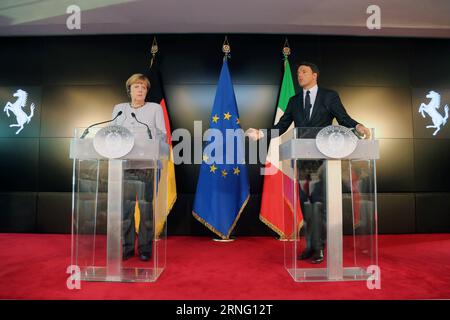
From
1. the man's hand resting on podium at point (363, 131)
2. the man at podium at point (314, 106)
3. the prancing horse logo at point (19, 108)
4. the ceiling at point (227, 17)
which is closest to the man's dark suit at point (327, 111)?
the man at podium at point (314, 106)

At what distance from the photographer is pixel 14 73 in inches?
172

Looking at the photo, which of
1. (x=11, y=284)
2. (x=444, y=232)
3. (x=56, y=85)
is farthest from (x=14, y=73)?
(x=444, y=232)

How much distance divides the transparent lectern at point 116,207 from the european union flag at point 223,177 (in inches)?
57.9

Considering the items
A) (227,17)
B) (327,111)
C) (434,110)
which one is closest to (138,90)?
(327,111)

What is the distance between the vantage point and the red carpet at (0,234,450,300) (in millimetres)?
1848

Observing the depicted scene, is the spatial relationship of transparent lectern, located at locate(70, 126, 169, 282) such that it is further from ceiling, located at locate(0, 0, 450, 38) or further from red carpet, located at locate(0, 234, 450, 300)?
ceiling, located at locate(0, 0, 450, 38)

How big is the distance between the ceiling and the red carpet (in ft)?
8.45

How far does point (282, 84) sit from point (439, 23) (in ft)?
6.63

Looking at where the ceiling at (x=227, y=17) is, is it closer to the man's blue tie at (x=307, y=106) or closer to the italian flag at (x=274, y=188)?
the italian flag at (x=274, y=188)

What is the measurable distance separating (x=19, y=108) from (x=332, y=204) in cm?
405

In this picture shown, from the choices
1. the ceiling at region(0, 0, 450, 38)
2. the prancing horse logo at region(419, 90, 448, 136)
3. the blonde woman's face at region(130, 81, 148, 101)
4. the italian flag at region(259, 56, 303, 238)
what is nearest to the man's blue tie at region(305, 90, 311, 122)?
the italian flag at region(259, 56, 303, 238)

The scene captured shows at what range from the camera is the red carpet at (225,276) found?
6.06 feet

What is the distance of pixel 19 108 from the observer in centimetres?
431

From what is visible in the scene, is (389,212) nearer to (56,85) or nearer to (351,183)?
(351,183)
